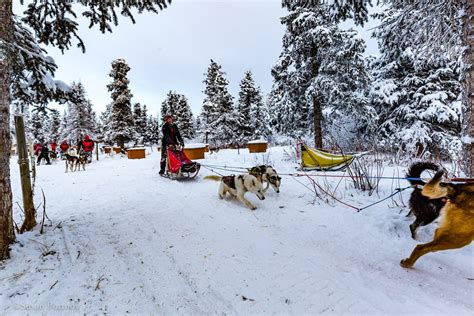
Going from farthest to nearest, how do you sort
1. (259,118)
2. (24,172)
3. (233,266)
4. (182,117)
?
(182,117) < (259,118) < (24,172) < (233,266)

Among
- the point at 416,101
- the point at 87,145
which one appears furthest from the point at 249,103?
the point at 416,101

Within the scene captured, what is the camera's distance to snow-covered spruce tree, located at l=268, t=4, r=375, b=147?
33.3 feet

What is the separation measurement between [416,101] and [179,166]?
1181cm

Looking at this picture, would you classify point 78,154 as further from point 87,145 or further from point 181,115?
point 181,115

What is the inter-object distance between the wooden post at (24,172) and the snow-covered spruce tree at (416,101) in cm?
1140

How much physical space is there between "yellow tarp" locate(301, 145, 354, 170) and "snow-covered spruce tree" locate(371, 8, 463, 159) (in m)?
4.10

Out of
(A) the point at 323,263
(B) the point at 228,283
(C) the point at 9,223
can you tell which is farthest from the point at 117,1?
(A) the point at 323,263

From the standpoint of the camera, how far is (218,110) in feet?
90.5

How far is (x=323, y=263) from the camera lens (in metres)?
2.64

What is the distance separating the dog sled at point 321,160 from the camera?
7.09 m

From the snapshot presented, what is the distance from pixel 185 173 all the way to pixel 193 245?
15.3 feet

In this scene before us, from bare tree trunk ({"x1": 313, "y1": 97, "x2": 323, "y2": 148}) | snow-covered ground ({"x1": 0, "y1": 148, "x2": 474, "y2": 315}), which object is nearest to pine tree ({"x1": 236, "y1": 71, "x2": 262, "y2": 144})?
bare tree trunk ({"x1": 313, "y1": 97, "x2": 323, "y2": 148})

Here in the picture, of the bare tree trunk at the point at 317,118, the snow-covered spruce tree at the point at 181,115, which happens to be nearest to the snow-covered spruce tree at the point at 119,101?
the snow-covered spruce tree at the point at 181,115

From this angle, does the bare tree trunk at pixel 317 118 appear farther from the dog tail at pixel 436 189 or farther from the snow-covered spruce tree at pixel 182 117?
the snow-covered spruce tree at pixel 182 117
